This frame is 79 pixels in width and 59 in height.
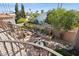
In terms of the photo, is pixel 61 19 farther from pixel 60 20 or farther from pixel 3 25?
pixel 3 25

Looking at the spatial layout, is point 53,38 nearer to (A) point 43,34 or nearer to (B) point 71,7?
(A) point 43,34

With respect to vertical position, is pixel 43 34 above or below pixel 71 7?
below

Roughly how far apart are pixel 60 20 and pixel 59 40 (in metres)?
0.19

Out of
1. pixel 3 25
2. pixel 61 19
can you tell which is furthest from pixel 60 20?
pixel 3 25

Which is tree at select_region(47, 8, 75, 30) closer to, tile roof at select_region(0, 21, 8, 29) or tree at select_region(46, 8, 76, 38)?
tree at select_region(46, 8, 76, 38)

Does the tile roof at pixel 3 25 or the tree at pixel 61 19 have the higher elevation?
the tree at pixel 61 19

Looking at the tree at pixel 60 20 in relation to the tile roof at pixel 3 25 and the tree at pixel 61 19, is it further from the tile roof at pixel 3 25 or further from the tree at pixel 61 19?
the tile roof at pixel 3 25

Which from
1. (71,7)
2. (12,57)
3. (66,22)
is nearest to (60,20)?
(66,22)

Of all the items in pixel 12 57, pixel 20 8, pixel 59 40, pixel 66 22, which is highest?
pixel 20 8

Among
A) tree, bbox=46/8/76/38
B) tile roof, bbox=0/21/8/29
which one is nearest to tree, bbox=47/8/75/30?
tree, bbox=46/8/76/38

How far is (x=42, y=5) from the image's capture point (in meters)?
1.72

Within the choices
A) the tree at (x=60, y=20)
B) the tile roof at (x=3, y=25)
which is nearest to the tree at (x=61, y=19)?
→ the tree at (x=60, y=20)

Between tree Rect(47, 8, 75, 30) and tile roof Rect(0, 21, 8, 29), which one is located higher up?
tree Rect(47, 8, 75, 30)

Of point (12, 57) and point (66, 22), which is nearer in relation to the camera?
point (66, 22)
